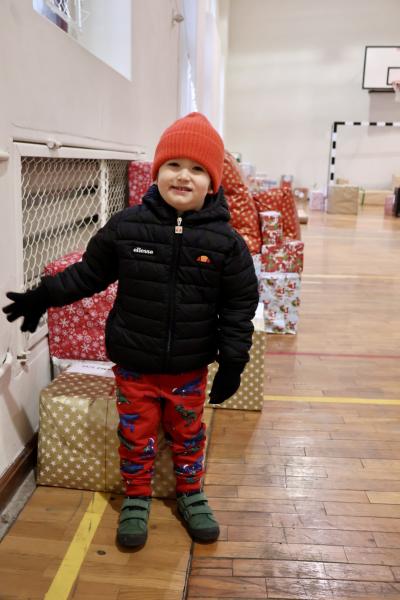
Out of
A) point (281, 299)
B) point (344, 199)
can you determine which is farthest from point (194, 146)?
point (344, 199)

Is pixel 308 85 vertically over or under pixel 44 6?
over

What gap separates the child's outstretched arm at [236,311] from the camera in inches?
57.3

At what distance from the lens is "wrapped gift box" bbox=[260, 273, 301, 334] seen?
3357 millimetres

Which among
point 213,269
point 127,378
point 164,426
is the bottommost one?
point 164,426

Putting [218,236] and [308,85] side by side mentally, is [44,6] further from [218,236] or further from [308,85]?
[308,85]

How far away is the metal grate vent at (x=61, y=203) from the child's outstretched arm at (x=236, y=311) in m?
0.88

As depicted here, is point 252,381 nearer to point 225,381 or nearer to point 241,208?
point 225,381

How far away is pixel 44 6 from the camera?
2197 mm

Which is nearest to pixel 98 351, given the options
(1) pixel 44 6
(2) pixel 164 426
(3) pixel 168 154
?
(2) pixel 164 426

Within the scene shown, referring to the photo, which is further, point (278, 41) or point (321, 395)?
point (278, 41)

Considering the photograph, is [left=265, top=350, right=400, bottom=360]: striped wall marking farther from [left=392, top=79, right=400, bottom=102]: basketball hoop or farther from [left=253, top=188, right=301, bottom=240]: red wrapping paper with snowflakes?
[left=392, top=79, right=400, bottom=102]: basketball hoop

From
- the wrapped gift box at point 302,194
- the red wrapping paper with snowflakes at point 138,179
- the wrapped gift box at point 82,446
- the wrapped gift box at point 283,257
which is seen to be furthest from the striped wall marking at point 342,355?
the wrapped gift box at point 302,194

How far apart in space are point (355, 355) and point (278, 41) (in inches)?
457

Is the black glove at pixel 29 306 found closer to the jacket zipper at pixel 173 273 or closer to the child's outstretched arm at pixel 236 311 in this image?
the jacket zipper at pixel 173 273
